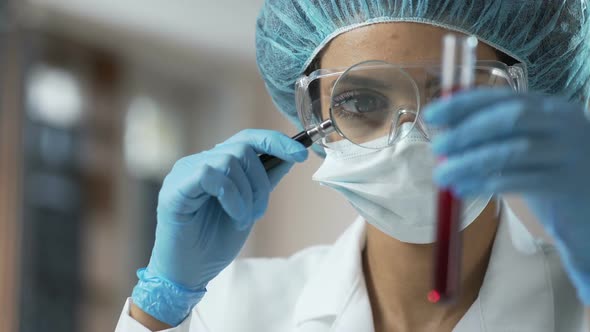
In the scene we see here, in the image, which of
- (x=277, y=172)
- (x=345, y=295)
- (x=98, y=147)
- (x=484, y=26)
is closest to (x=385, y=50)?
(x=484, y=26)

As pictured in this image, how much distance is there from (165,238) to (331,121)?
1.19 ft

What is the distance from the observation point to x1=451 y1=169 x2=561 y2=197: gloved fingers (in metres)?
0.94

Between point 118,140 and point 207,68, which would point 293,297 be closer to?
point 118,140

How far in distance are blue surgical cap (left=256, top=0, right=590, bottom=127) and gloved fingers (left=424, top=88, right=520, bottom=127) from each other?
1.73ft

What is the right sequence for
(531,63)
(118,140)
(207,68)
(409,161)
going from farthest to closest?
(207,68) → (118,140) → (531,63) → (409,161)

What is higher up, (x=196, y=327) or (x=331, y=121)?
(x=331, y=121)

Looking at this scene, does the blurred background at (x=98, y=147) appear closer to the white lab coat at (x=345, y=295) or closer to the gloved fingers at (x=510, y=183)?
the white lab coat at (x=345, y=295)

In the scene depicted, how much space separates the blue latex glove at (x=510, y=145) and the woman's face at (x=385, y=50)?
1.37ft

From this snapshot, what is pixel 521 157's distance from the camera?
0.94 m

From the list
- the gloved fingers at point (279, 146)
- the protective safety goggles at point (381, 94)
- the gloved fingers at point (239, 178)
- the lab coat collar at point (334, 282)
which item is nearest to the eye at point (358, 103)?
the protective safety goggles at point (381, 94)

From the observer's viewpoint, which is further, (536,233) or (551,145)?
(536,233)

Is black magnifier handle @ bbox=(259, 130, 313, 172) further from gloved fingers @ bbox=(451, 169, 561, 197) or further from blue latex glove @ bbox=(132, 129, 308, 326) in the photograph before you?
gloved fingers @ bbox=(451, 169, 561, 197)

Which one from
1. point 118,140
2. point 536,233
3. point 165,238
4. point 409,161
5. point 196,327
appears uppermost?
point 409,161

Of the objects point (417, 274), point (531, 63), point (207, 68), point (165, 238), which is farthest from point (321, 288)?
point (207, 68)
